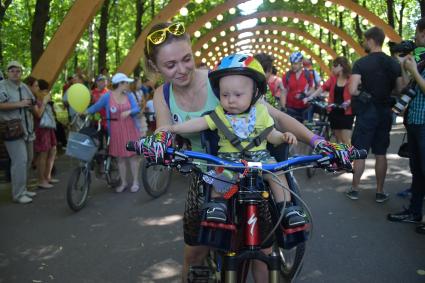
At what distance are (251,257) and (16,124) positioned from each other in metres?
5.60

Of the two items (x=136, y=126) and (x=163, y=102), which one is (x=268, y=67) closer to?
(x=136, y=126)

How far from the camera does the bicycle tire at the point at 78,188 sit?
247 inches

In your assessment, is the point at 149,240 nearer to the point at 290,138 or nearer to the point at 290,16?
the point at 290,138

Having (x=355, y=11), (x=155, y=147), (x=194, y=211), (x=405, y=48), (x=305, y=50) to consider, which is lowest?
(x=194, y=211)

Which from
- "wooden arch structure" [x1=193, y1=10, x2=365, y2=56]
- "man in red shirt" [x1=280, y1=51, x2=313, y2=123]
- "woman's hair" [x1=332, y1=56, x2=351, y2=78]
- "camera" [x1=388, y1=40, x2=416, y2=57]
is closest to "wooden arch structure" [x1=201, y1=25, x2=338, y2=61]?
"wooden arch structure" [x1=193, y1=10, x2=365, y2=56]

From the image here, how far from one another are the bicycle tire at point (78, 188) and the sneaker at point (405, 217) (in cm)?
428

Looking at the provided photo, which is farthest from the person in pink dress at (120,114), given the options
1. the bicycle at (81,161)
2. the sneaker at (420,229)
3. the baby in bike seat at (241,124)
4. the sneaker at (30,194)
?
the baby in bike seat at (241,124)

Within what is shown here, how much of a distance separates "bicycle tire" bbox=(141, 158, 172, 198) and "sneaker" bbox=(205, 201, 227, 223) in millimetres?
4605

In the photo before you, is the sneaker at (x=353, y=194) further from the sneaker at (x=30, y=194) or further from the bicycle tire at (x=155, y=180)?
the sneaker at (x=30, y=194)

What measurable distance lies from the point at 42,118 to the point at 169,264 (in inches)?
181

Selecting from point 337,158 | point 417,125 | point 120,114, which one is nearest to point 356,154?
point 337,158

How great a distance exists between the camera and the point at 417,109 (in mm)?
5090

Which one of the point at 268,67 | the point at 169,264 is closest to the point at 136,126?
the point at 268,67

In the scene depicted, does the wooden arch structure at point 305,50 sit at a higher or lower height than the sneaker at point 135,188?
higher
